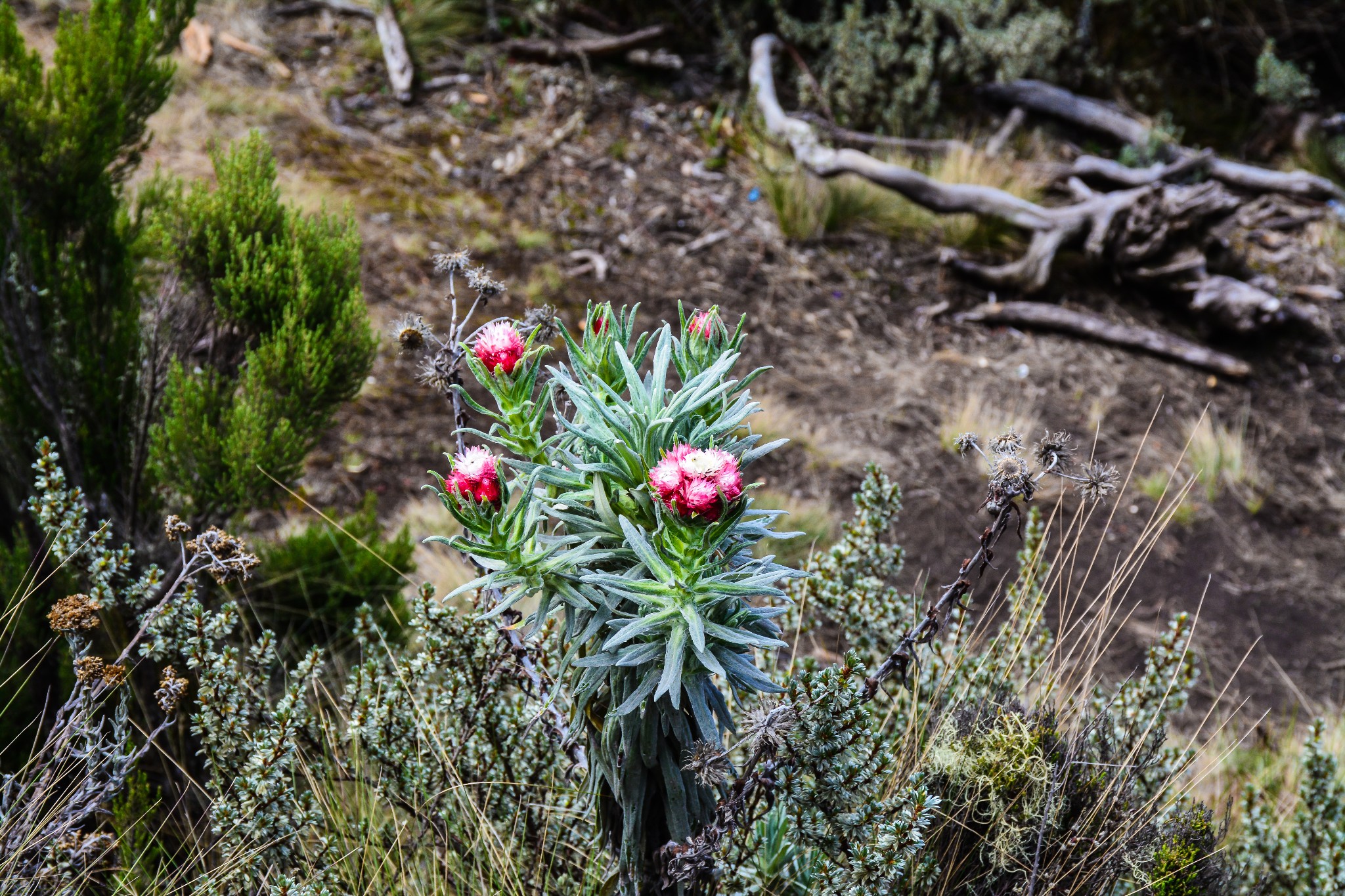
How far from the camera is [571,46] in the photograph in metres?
6.73

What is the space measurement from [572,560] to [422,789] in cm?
104

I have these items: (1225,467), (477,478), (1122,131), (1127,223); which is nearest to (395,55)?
(1127,223)

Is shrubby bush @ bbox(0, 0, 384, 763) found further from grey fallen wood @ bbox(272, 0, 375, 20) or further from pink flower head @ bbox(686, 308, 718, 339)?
grey fallen wood @ bbox(272, 0, 375, 20)

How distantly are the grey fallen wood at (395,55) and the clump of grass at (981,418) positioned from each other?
4052mm

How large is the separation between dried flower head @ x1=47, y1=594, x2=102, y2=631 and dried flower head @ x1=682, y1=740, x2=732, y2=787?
120 centimetres

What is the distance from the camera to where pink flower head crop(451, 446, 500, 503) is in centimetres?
146

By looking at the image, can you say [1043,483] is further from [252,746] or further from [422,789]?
[252,746]

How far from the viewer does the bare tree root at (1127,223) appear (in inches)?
223

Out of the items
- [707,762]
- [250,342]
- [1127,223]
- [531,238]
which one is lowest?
[1127,223]

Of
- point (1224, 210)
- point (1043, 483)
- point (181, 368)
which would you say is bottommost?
point (1043, 483)

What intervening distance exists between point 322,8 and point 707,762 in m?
7.01

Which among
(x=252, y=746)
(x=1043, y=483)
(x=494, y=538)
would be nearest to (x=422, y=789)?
(x=252, y=746)

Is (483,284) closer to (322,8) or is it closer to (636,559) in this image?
(636,559)

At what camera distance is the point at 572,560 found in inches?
59.1
